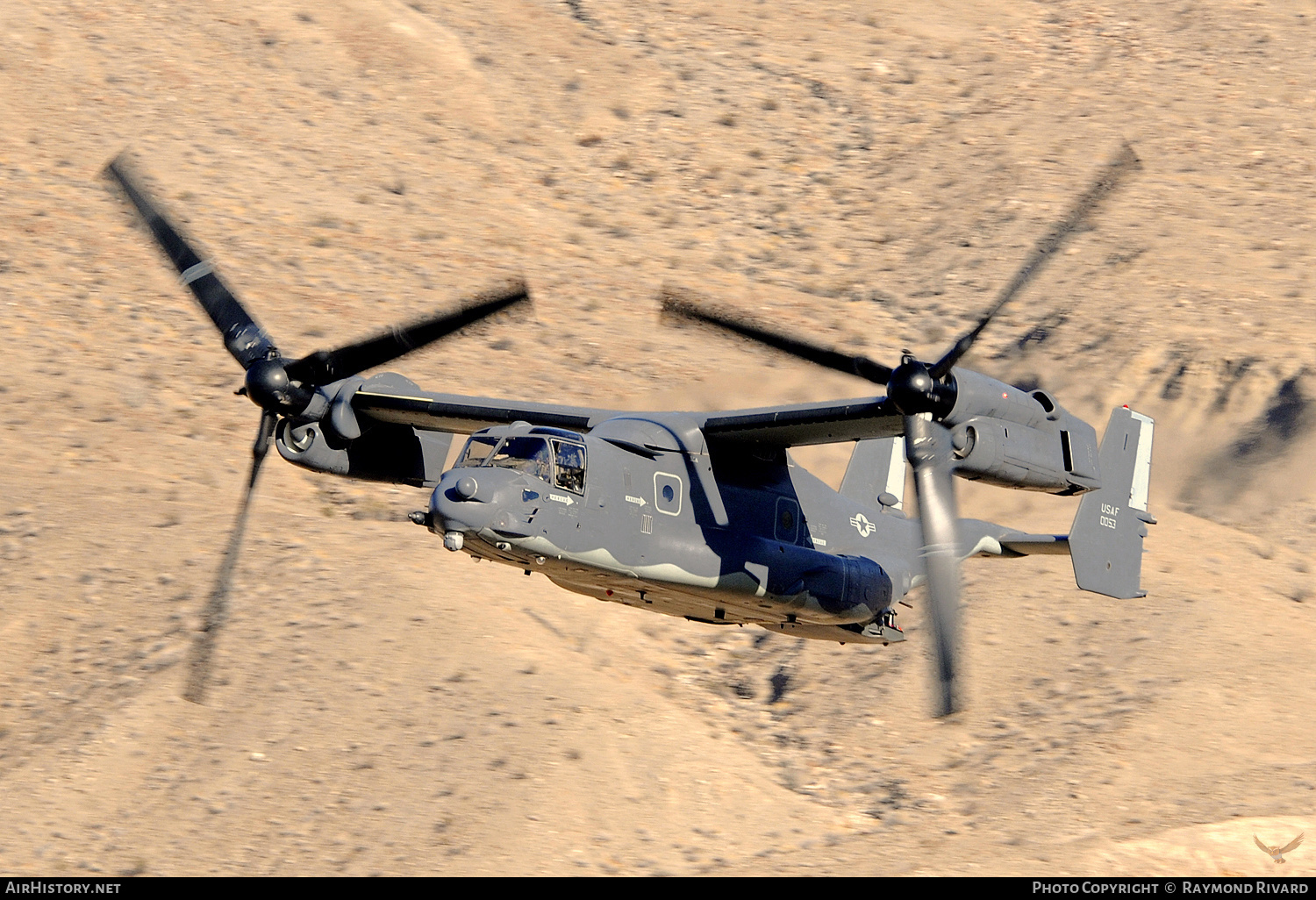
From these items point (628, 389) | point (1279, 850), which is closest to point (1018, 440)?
point (1279, 850)

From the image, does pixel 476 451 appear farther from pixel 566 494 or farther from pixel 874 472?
pixel 874 472

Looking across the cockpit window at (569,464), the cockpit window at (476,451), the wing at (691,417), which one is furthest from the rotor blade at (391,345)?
the cockpit window at (569,464)

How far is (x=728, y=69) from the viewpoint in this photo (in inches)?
2313

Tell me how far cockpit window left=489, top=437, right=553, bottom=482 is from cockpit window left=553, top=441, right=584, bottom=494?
0.15 meters

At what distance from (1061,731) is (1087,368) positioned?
58.3ft

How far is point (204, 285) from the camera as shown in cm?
2327

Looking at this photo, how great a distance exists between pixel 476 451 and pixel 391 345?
300cm

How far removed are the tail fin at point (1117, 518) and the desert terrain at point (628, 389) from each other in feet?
18.6

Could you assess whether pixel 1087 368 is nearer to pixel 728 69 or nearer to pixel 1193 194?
pixel 1193 194

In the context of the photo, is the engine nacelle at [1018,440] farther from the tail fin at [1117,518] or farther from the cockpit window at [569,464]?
the cockpit window at [569,464]

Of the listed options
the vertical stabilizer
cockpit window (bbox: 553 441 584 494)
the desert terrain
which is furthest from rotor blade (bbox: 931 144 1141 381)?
the desert terrain

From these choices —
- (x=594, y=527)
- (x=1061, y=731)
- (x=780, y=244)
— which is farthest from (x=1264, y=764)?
(x=780, y=244)

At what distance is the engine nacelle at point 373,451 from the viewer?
22.8 m

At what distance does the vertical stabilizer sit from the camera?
26641mm
